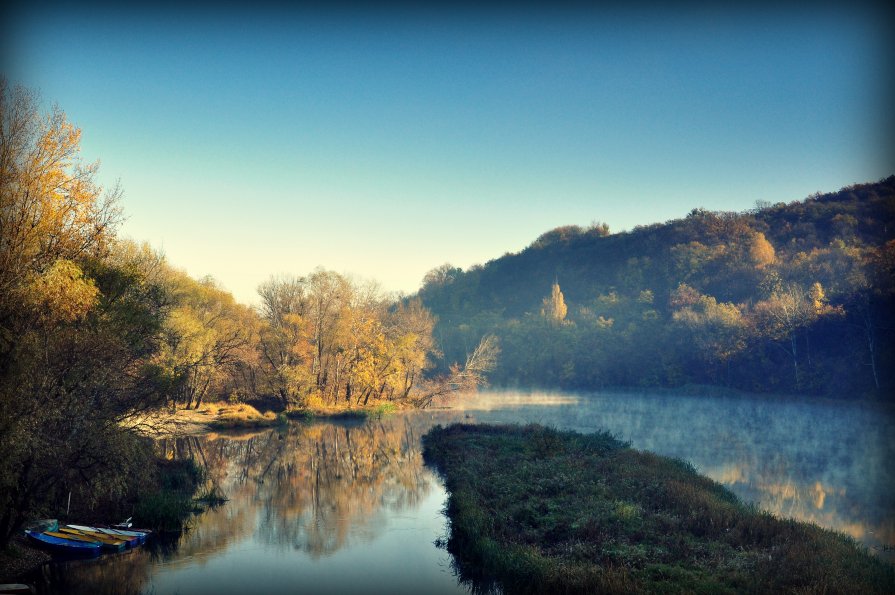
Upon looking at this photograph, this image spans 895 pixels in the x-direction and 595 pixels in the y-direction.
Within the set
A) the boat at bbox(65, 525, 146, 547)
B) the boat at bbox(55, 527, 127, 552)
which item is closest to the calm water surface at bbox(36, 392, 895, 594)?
the boat at bbox(65, 525, 146, 547)

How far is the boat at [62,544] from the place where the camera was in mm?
17391

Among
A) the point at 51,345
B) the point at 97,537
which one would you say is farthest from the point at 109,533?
the point at 51,345

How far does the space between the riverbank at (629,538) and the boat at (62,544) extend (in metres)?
10.2

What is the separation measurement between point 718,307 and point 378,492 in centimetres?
7138

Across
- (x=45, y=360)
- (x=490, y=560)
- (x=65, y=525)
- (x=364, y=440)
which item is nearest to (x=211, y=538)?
(x=65, y=525)

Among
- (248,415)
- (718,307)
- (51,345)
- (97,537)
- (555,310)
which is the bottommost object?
(97,537)

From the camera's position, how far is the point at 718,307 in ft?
284

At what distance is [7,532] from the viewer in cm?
1706

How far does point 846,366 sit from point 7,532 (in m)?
73.7

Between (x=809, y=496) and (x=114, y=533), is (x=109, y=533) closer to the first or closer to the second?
(x=114, y=533)

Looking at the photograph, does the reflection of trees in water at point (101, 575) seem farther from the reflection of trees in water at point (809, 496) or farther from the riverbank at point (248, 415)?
the riverbank at point (248, 415)

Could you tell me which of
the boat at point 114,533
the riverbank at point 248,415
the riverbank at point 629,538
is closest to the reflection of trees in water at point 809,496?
the riverbank at point 629,538

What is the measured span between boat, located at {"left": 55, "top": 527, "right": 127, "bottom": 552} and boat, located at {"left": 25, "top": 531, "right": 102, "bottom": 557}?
0.82 ft

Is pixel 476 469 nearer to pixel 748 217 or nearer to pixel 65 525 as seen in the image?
pixel 65 525
